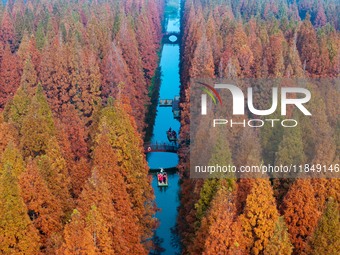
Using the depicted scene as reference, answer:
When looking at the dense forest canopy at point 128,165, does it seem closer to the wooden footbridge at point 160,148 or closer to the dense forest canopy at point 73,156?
the dense forest canopy at point 73,156

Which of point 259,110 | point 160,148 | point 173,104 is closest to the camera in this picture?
point 259,110

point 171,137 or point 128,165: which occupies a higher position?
point 171,137

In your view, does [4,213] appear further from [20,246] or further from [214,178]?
[214,178]

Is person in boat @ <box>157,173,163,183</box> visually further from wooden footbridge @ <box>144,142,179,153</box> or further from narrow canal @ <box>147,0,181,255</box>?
wooden footbridge @ <box>144,142,179,153</box>

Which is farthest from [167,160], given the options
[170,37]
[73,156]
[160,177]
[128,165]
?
[170,37]

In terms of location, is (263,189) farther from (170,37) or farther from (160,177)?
(170,37)

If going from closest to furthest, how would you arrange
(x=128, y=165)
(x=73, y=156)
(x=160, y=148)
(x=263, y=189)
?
(x=263, y=189)
(x=128, y=165)
(x=73, y=156)
(x=160, y=148)

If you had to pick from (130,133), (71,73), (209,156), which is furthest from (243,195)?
(71,73)
